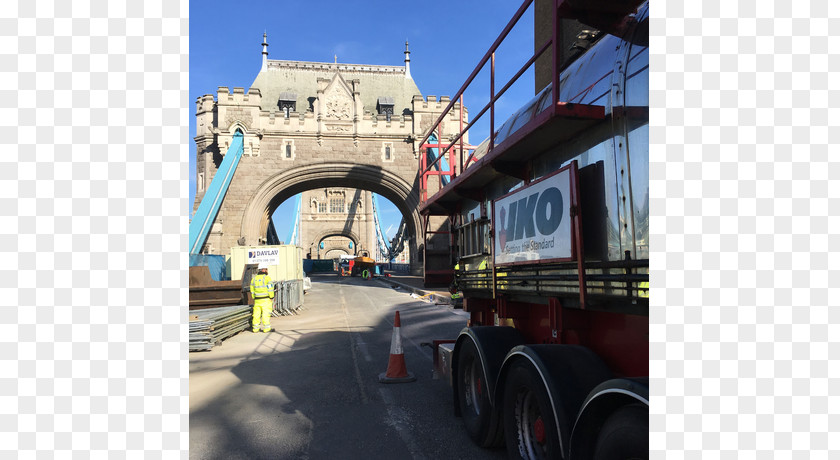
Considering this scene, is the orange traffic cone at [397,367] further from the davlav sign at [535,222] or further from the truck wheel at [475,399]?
the davlav sign at [535,222]

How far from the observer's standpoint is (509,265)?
400 centimetres

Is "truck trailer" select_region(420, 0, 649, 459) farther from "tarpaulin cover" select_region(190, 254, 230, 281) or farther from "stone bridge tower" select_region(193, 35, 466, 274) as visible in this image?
"stone bridge tower" select_region(193, 35, 466, 274)

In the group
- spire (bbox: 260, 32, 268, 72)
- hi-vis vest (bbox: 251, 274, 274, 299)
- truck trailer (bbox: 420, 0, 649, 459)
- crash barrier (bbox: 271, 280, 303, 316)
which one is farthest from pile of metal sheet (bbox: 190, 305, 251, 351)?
spire (bbox: 260, 32, 268, 72)

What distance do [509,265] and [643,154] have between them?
1803 millimetres

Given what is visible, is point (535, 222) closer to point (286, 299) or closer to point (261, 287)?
point (261, 287)

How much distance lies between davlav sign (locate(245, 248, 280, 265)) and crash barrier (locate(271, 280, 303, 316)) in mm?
1703

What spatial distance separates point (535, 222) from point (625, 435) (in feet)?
5.53

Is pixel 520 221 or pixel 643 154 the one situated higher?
pixel 643 154

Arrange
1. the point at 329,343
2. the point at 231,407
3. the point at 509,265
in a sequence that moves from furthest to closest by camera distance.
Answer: the point at 329,343
the point at 231,407
the point at 509,265

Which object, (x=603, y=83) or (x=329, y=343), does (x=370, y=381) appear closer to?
(x=329, y=343)

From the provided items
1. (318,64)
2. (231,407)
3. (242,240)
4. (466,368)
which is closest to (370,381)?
(231,407)

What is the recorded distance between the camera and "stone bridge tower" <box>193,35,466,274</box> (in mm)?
30438

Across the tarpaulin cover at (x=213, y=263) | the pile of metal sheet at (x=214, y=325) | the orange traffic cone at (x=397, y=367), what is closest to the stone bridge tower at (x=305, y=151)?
the tarpaulin cover at (x=213, y=263)

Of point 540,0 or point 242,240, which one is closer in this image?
point 540,0
